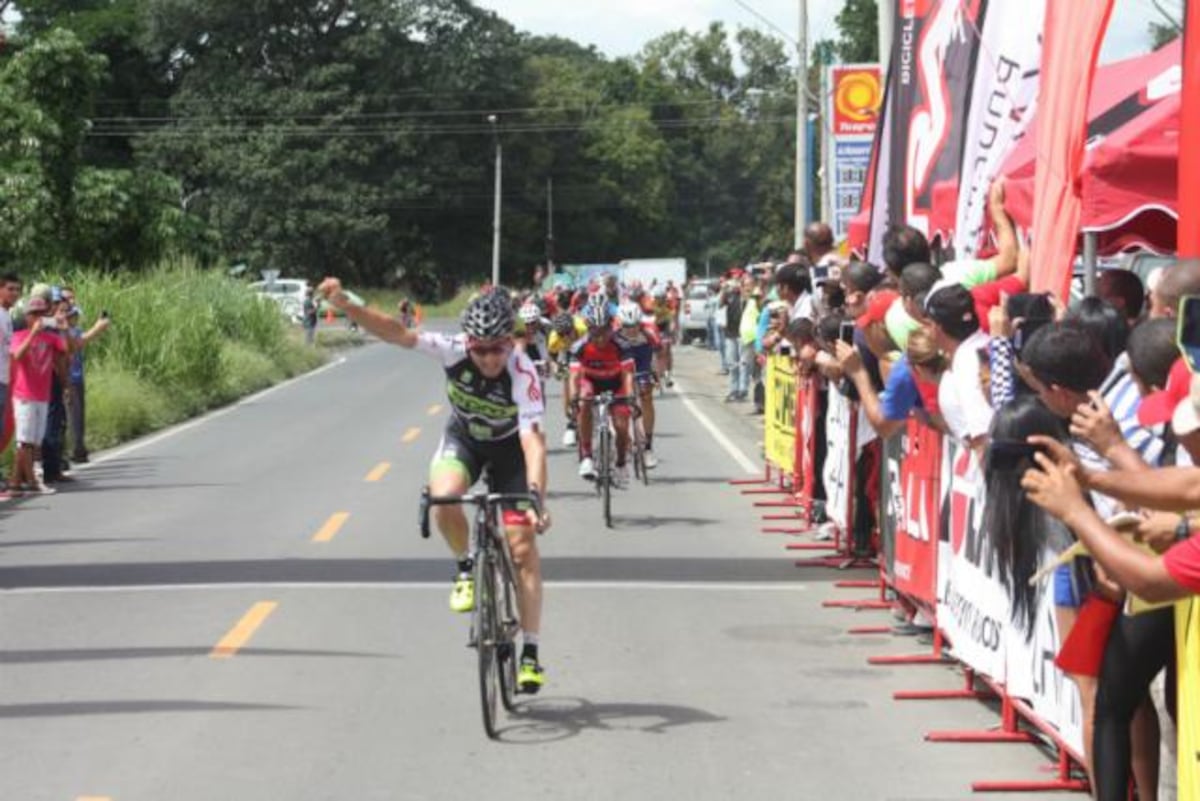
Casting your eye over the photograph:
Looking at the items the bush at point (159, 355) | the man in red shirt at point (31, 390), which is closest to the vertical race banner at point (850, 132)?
the bush at point (159, 355)

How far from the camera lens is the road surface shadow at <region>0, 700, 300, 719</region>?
891 cm

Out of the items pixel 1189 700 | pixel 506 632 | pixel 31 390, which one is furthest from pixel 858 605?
pixel 31 390

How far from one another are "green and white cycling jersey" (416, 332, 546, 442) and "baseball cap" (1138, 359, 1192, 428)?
3.51 metres

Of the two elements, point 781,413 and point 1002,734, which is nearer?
point 1002,734

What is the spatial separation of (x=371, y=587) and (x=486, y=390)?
12.1 feet

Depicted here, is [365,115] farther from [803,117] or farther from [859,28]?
[803,117]

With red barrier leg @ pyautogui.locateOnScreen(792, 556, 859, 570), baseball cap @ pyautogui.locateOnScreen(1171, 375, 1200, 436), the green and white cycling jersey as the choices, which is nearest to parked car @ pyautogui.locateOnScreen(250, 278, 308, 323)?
red barrier leg @ pyautogui.locateOnScreen(792, 556, 859, 570)

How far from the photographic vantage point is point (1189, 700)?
5.36 metres

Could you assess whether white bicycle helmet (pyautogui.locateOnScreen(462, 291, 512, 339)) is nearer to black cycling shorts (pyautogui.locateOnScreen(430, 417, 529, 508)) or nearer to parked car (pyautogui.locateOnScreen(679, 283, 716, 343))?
black cycling shorts (pyautogui.locateOnScreen(430, 417, 529, 508))

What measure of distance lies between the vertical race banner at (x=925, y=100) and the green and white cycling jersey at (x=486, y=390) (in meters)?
4.54

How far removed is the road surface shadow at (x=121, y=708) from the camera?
8914 millimetres

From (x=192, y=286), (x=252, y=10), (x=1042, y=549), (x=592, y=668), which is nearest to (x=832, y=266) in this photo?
(x=592, y=668)

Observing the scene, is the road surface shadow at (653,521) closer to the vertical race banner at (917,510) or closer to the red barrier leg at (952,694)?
the vertical race banner at (917,510)

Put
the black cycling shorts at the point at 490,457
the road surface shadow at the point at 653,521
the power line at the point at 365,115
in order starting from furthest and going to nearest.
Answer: the power line at the point at 365,115 < the road surface shadow at the point at 653,521 < the black cycling shorts at the point at 490,457
